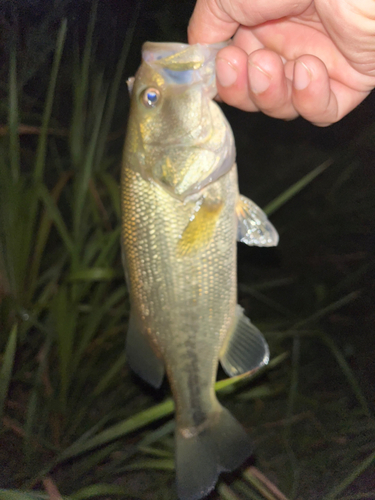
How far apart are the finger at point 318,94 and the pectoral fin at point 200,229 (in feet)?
1.27

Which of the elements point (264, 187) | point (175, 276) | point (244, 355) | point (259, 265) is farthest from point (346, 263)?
point (175, 276)

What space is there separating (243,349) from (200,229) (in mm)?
373

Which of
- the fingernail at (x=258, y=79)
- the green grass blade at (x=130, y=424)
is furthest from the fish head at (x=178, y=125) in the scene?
the green grass blade at (x=130, y=424)

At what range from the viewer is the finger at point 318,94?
3.22 ft

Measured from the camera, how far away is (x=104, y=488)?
3.78 feet

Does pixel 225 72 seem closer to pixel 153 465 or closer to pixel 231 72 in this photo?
pixel 231 72

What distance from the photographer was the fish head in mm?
946

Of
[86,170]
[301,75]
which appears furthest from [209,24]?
[86,170]

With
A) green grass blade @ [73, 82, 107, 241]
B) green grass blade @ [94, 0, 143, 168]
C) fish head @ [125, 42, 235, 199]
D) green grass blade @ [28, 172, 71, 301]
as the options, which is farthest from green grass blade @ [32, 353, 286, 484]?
green grass blade @ [94, 0, 143, 168]

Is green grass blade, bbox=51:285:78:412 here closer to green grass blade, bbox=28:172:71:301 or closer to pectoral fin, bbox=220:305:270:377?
green grass blade, bbox=28:172:71:301

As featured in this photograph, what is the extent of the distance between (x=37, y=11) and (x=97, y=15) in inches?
6.0

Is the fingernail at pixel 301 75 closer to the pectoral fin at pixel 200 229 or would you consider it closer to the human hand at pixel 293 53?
the human hand at pixel 293 53

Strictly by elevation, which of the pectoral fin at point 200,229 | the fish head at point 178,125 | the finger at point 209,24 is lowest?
the pectoral fin at point 200,229

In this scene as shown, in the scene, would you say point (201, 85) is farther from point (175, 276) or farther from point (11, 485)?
point (11, 485)
